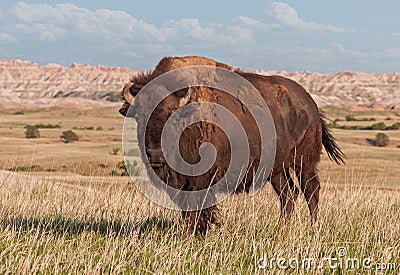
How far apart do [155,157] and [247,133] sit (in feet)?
4.75

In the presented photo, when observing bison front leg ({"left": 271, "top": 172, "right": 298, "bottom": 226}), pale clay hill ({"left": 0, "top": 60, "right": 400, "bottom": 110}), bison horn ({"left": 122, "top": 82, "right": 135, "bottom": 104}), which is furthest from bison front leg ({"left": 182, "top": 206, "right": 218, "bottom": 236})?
pale clay hill ({"left": 0, "top": 60, "right": 400, "bottom": 110})

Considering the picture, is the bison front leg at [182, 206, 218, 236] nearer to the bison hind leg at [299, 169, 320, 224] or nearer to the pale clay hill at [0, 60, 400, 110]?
the bison hind leg at [299, 169, 320, 224]

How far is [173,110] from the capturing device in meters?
6.66

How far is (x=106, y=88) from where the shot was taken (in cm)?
17138

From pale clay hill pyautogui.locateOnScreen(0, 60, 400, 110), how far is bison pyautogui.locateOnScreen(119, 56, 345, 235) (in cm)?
12421

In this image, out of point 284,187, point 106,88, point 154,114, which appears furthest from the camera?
point 106,88

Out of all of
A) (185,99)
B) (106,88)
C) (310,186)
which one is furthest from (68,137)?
(106,88)

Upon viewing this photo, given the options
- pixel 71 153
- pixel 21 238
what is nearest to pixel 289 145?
pixel 21 238

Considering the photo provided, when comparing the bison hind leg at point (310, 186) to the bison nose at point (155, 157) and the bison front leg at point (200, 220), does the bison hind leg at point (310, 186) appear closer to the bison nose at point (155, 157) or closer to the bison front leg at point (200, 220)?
the bison front leg at point (200, 220)

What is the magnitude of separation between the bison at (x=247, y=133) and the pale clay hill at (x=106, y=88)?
124 metres

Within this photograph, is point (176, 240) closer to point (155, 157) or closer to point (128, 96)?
point (155, 157)

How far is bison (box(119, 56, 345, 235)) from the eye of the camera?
668 centimetres

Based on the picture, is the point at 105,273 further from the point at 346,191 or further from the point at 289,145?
the point at 346,191

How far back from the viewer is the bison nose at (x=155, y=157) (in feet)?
21.5
